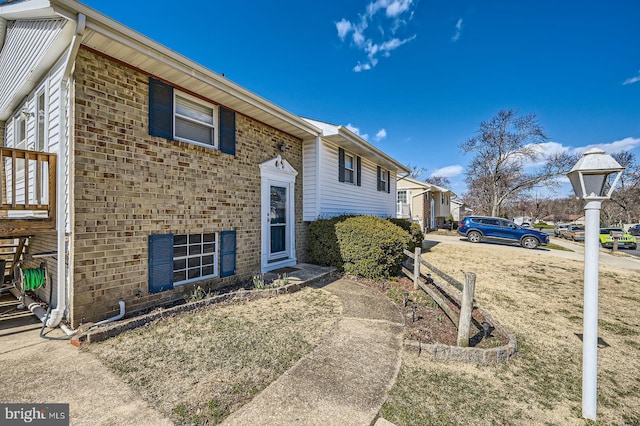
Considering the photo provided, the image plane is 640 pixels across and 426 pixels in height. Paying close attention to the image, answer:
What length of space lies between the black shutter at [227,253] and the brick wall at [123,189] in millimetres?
250

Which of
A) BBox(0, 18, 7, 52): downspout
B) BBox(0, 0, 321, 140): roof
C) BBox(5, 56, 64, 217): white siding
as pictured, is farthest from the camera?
BBox(0, 18, 7, 52): downspout

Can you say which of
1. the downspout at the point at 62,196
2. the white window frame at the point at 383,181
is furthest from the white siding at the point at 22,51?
the white window frame at the point at 383,181

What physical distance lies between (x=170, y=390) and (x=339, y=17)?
12418 millimetres

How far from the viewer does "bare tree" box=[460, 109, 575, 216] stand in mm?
26297

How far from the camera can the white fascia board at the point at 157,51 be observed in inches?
135

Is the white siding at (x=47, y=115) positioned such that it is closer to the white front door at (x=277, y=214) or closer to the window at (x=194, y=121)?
the window at (x=194, y=121)

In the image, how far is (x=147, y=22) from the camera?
729cm

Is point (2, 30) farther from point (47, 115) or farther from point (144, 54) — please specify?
point (144, 54)

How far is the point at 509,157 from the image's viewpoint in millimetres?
27719

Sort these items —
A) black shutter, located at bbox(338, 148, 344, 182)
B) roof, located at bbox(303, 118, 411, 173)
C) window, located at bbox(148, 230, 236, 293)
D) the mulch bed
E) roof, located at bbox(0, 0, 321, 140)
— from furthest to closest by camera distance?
black shutter, located at bbox(338, 148, 344, 182) → roof, located at bbox(303, 118, 411, 173) → window, located at bbox(148, 230, 236, 293) → the mulch bed → roof, located at bbox(0, 0, 321, 140)

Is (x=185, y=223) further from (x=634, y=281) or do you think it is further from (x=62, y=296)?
(x=634, y=281)

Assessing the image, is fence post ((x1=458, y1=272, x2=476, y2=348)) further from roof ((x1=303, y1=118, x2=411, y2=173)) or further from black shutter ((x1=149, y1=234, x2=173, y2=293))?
roof ((x1=303, y1=118, x2=411, y2=173))

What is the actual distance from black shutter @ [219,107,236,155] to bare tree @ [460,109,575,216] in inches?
1193

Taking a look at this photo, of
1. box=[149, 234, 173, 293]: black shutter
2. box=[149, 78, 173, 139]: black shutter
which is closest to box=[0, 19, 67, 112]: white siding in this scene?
box=[149, 78, 173, 139]: black shutter
